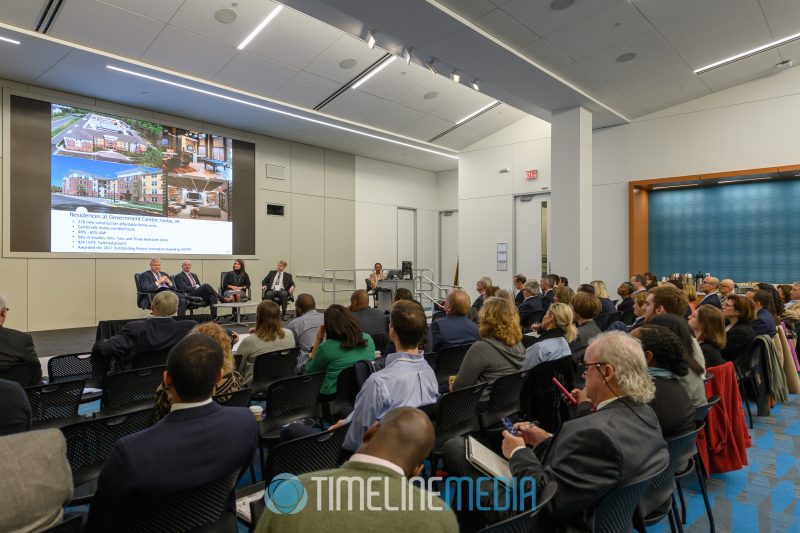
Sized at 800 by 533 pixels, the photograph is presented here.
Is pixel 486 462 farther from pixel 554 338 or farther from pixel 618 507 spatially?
pixel 554 338

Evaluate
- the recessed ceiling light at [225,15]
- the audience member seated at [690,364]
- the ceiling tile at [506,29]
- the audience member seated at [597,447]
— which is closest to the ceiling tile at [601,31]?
the ceiling tile at [506,29]

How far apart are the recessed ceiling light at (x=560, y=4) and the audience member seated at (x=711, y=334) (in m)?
4.27

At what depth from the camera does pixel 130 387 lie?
9.71 ft

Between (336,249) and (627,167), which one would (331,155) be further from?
(627,167)

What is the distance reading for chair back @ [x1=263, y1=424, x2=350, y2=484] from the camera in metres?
1.74

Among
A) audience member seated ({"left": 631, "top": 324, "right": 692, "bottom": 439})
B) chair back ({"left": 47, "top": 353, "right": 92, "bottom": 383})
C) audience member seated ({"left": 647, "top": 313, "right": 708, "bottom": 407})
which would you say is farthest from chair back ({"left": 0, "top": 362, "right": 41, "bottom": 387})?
audience member seated ({"left": 647, "top": 313, "right": 708, "bottom": 407})

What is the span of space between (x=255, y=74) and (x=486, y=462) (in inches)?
335

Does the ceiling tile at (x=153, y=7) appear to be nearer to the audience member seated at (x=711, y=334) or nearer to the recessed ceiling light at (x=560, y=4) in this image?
the recessed ceiling light at (x=560, y=4)

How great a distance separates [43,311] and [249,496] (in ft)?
29.4

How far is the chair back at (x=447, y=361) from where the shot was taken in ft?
12.3

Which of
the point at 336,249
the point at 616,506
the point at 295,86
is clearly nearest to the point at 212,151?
the point at 295,86

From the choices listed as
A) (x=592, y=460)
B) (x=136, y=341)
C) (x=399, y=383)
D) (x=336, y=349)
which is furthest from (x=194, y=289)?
(x=592, y=460)

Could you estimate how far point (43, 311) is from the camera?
8.48 metres

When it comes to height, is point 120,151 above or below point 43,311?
above
